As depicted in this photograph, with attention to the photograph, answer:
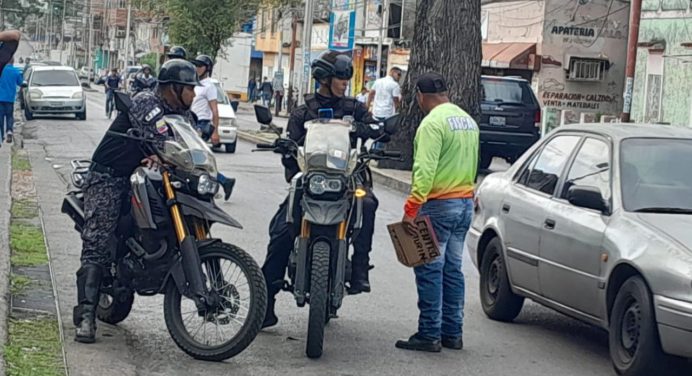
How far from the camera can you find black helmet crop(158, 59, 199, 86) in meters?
7.89

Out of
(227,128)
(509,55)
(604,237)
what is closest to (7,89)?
(227,128)

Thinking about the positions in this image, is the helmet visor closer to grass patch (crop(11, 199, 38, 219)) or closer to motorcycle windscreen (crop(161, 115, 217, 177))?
motorcycle windscreen (crop(161, 115, 217, 177))

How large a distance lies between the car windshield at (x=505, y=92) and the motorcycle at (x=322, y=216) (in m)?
16.5

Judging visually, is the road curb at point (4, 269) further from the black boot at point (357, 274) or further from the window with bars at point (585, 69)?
the window with bars at point (585, 69)

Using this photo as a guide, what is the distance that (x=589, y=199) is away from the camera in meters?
8.12

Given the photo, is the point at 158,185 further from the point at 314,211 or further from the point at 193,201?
the point at 314,211

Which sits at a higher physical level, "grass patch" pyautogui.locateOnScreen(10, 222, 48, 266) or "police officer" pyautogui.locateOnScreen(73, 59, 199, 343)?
"police officer" pyautogui.locateOnScreen(73, 59, 199, 343)

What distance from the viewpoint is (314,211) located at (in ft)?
25.3

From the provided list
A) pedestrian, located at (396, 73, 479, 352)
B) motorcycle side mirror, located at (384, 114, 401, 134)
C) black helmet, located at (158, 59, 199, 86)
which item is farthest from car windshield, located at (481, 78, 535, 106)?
black helmet, located at (158, 59, 199, 86)

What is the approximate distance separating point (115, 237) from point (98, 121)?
104ft

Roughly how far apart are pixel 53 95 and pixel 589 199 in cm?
3165

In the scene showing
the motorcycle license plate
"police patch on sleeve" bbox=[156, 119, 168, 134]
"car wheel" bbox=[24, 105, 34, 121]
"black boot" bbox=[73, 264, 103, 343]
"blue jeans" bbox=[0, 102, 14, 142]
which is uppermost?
"police patch on sleeve" bbox=[156, 119, 168, 134]

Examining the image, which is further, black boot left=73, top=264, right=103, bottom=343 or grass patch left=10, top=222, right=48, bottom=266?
grass patch left=10, top=222, right=48, bottom=266

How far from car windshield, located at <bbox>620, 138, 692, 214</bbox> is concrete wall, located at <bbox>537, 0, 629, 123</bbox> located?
2672 cm
